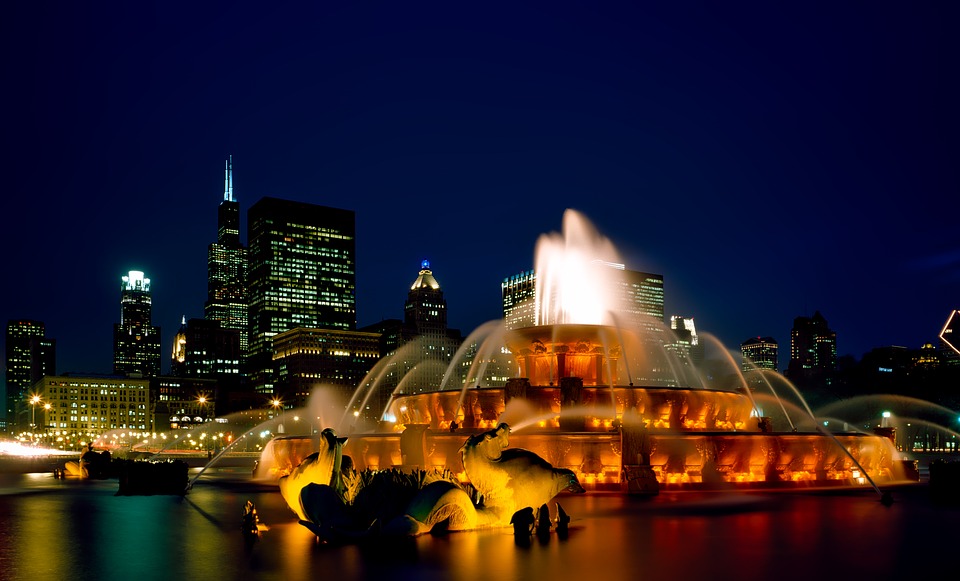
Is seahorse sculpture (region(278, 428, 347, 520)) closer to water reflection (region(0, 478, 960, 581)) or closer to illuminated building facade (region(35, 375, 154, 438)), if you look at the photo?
water reflection (region(0, 478, 960, 581))

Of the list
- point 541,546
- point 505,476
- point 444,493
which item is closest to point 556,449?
point 505,476

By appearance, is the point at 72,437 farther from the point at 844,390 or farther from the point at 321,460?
the point at 321,460

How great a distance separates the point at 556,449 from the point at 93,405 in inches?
6546

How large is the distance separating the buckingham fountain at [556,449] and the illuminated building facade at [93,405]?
5869 inches

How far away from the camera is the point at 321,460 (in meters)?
18.0

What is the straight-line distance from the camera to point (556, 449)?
26.9 metres

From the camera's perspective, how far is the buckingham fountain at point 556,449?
17703 mm

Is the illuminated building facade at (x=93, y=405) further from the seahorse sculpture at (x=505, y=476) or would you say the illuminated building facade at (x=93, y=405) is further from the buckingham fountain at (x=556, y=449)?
the seahorse sculpture at (x=505, y=476)

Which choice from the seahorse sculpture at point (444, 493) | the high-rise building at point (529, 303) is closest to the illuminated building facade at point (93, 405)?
the high-rise building at point (529, 303)

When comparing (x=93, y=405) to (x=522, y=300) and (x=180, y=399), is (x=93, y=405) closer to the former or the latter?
(x=180, y=399)

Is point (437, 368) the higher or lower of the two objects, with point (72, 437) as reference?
higher

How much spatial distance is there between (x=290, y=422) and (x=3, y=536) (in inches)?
5419

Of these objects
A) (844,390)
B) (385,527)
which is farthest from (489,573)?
(844,390)

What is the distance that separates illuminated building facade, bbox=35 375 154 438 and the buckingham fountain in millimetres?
149084
